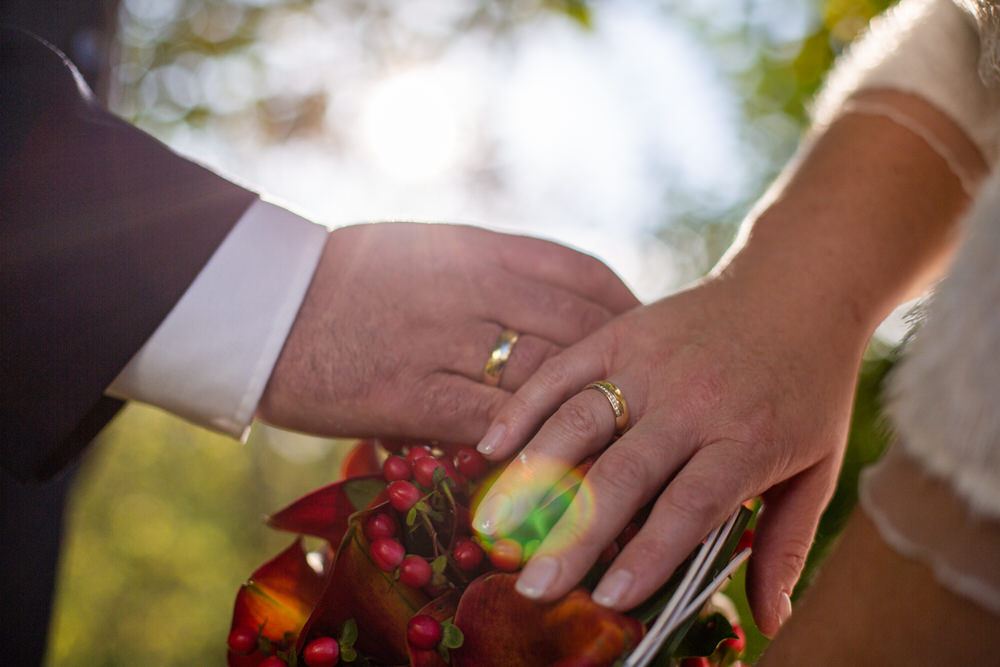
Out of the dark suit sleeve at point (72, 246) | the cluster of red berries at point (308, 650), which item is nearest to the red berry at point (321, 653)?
the cluster of red berries at point (308, 650)

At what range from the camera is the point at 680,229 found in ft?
17.9

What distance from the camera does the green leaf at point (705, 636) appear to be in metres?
0.84

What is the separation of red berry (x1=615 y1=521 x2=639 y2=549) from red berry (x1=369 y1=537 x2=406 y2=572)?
0.30m

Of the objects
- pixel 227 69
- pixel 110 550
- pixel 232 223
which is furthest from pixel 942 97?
pixel 110 550

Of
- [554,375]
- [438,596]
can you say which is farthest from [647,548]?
[554,375]

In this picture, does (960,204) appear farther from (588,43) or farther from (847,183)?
(588,43)

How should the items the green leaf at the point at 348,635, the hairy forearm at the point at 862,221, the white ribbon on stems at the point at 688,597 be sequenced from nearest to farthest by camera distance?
1. the white ribbon on stems at the point at 688,597
2. the green leaf at the point at 348,635
3. the hairy forearm at the point at 862,221

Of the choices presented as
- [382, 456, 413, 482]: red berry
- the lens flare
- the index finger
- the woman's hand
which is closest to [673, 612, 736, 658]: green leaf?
the woman's hand

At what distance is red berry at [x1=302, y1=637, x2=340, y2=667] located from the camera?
766 mm

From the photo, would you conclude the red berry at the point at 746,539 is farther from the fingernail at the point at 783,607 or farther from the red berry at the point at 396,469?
the red berry at the point at 396,469

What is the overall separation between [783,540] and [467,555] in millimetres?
558

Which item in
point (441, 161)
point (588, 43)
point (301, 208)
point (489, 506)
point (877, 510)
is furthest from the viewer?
point (441, 161)

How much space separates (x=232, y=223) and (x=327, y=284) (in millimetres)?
243

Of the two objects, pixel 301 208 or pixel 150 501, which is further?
pixel 150 501
